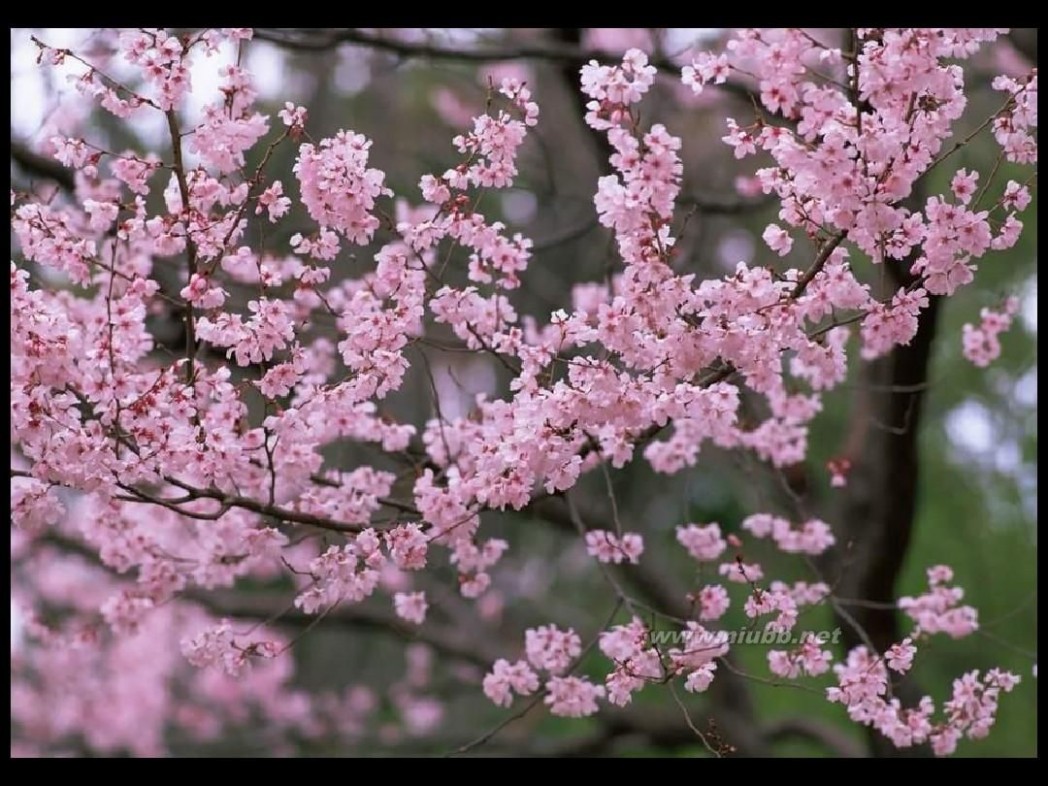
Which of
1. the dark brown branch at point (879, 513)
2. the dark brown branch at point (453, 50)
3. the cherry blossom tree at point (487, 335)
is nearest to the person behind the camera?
the cherry blossom tree at point (487, 335)

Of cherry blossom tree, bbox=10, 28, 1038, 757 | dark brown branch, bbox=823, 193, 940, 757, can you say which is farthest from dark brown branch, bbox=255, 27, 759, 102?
dark brown branch, bbox=823, 193, 940, 757

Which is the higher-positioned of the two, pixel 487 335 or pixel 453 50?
pixel 453 50

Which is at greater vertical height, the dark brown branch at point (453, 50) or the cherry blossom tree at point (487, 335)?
the dark brown branch at point (453, 50)

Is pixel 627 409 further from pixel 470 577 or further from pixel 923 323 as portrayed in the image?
pixel 923 323

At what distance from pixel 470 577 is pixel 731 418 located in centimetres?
96

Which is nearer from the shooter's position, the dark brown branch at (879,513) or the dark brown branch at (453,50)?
the dark brown branch at (453,50)

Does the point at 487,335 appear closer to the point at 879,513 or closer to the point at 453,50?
the point at 453,50

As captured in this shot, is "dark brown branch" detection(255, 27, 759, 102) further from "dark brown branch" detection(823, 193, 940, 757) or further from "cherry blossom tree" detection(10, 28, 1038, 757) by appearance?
"dark brown branch" detection(823, 193, 940, 757)

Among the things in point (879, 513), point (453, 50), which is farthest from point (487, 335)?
point (879, 513)

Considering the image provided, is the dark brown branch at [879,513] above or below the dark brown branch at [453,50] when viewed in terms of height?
below

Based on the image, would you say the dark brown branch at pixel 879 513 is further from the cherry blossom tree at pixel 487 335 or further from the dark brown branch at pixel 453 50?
the dark brown branch at pixel 453 50

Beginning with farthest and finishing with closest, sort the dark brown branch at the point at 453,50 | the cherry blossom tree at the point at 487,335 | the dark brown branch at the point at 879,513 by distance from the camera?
the dark brown branch at the point at 879,513, the dark brown branch at the point at 453,50, the cherry blossom tree at the point at 487,335

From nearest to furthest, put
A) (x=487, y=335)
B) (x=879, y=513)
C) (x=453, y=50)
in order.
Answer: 1. (x=487, y=335)
2. (x=453, y=50)
3. (x=879, y=513)

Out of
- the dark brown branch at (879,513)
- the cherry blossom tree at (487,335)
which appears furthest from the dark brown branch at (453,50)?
the dark brown branch at (879,513)
